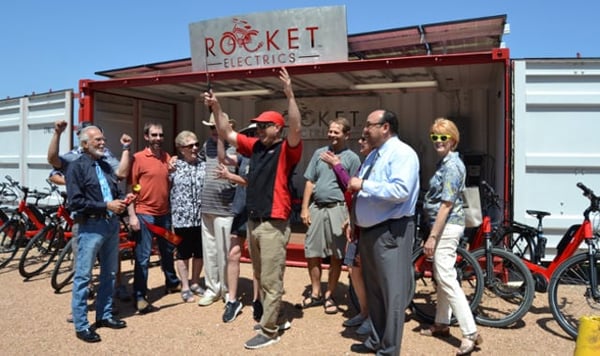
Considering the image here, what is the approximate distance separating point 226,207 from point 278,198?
1006mm

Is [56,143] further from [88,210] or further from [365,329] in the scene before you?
[365,329]

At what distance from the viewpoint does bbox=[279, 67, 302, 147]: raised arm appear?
318 cm

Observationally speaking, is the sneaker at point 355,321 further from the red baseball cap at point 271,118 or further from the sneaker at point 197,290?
the red baseball cap at point 271,118

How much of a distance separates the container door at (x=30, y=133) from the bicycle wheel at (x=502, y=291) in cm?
561

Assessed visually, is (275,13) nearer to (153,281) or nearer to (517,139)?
(517,139)

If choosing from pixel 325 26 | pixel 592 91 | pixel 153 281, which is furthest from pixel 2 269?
pixel 592 91

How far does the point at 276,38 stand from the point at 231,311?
322cm

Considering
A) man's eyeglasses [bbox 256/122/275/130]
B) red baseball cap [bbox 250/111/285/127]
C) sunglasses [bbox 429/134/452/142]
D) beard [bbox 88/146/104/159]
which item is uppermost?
red baseball cap [bbox 250/111/285/127]

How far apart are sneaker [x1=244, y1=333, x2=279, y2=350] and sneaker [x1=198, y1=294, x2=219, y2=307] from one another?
1.06 metres

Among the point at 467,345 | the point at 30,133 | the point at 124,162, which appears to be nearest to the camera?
the point at 467,345

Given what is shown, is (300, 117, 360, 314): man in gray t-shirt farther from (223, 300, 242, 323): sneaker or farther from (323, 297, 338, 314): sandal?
(223, 300, 242, 323): sneaker

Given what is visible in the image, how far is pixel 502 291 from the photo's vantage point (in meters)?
4.09

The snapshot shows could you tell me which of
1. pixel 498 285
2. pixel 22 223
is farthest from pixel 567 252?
pixel 22 223

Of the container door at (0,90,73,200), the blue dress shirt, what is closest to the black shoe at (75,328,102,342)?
the blue dress shirt
